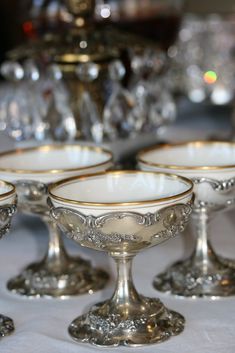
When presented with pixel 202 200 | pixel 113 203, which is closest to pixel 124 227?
pixel 113 203

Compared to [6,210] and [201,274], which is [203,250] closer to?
[201,274]

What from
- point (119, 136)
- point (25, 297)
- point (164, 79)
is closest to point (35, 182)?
point (25, 297)

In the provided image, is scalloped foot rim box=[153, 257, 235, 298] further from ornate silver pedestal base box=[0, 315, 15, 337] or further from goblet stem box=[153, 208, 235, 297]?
ornate silver pedestal base box=[0, 315, 15, 337]

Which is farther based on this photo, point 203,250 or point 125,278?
point 203,250

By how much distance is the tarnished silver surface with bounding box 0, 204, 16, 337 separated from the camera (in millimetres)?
518

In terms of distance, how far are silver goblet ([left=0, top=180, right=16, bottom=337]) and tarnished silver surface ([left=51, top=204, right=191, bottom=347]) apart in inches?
1.1

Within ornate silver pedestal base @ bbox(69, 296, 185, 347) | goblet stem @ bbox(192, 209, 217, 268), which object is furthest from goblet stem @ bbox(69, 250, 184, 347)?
goblet stem @ bbox(192, 209, 217, 268)

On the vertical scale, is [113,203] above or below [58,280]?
above

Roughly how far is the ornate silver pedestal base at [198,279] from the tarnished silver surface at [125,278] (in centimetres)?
6

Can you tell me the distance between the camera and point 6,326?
Answer: 21.5 inches

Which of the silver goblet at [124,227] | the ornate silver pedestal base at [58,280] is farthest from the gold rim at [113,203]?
the ornate silver pedestal base at [58,280]

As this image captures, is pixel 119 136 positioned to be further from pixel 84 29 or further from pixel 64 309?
pixel 64 309

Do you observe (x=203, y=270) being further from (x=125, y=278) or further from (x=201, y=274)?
(x=125, y=278)

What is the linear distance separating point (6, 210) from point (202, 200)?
0.53 ft
